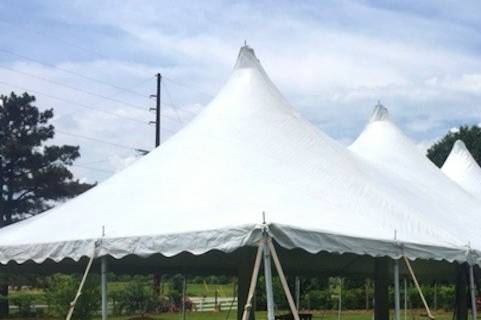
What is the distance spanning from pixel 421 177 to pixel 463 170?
5.56m

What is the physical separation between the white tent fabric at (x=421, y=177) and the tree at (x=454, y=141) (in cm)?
3133

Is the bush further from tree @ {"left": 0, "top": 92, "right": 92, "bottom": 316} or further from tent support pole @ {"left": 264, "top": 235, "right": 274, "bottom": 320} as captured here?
tent support pole @ {"left": 264, "top": 235, "right": 274, "bottom": 320}

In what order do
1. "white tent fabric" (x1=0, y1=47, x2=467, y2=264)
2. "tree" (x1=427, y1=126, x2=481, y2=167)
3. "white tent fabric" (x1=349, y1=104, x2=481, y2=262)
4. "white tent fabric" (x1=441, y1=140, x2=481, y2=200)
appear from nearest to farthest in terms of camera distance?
"white tent fabric" (x1=0, y1=47, x2=467, y2=264), "white tent fabric" (x1=349, y1=104, x2=481, y2=262), "white tent fabric" (x1=441, y1=140, x2=481, y2=200), "tree" (x1=427, y1=126, x2=481, y2=167)

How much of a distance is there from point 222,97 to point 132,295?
17.3 m

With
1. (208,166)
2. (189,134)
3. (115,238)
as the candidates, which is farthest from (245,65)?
(115,238)

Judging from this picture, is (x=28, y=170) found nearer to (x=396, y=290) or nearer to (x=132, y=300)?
(x=132, y=300)

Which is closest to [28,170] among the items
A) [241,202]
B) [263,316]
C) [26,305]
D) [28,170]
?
[28,170]

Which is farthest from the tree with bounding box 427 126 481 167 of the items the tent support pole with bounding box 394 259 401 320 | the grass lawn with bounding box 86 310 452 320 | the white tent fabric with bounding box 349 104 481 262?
the tent support pole with bounding box 394 259 401 320

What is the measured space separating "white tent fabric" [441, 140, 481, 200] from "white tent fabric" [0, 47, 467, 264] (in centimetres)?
749

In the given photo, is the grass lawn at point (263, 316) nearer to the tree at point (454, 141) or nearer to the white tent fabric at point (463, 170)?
the white tent fabric at point (463, 170)

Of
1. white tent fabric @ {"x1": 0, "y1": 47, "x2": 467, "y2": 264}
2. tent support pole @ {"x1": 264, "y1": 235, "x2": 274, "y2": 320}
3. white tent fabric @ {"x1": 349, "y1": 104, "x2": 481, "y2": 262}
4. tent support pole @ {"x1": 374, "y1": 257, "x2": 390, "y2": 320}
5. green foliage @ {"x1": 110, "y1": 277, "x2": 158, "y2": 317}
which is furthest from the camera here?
green foliage @ {"x1": 110, "y1": 277, "x2": 158, "y2": 317}

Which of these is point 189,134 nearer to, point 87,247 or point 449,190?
point 87,247

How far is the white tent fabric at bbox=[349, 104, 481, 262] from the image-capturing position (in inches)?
433

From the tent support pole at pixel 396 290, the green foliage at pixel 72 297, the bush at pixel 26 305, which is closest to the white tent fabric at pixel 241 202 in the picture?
the tent support pole at pixel 396 290
